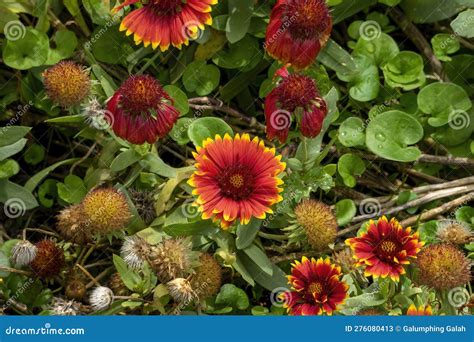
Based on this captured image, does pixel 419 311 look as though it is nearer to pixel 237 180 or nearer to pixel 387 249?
pixel 387 249

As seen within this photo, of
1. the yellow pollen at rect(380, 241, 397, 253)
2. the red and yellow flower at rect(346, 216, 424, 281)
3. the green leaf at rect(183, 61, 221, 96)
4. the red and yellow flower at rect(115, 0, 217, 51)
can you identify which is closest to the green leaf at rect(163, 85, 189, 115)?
the green leaf at rect(183, 61, 221, 96)

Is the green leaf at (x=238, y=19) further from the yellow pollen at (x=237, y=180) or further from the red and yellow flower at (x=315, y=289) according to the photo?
the red and yellow flower at (x=315, y=289)

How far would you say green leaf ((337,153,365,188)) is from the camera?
3.27 m

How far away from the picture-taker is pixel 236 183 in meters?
2.81

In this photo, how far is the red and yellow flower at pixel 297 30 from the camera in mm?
2941

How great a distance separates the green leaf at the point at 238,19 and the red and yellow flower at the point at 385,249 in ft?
2.79

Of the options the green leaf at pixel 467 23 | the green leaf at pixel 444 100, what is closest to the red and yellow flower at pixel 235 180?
the green leaf at pixel 444 100

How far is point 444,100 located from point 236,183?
3.12 ft

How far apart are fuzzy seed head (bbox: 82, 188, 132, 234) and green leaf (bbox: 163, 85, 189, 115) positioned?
1.47 feet

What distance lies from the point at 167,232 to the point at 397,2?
125 centimetres

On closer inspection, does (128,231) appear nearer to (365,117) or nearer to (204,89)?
(204,89)

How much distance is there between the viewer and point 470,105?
3.28m

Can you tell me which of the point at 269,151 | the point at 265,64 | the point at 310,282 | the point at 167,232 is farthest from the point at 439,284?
the point at 265,64

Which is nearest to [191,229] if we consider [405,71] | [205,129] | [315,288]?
[205,129]
